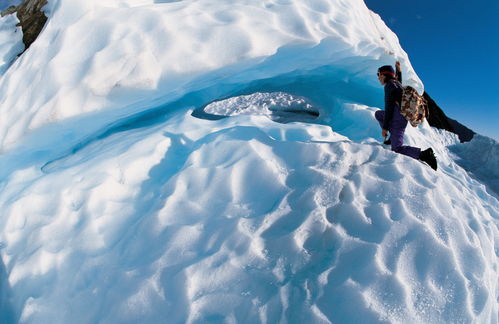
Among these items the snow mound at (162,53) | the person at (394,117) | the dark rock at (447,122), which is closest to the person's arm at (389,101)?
the person at (394,117)

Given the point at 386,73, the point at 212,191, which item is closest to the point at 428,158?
the point at 386,73

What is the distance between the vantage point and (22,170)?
10.3ft

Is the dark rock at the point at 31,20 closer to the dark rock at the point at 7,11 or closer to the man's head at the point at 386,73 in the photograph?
the dark rock at the point at 7,11

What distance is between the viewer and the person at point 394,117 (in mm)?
2539

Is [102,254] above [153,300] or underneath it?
underneath

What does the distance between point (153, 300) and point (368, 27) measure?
12.3ft

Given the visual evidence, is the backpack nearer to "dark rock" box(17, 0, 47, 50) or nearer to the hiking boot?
Result: the hiking boot

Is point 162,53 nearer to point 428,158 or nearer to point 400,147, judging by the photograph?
point 400,147

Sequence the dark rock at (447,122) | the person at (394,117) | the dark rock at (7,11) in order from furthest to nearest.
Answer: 1. the dark rock at (447,122)
2. the dark rock at (7,11)
3. the person at (394,117)

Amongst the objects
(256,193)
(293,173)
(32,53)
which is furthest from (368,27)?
(32,53)

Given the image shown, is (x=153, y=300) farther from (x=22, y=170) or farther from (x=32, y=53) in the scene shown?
(x=32, y=53)

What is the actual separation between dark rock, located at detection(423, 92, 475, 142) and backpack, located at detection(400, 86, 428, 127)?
9914 mm

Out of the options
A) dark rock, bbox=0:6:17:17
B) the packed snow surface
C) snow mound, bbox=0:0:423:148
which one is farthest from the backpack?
dark rock, bbox=0:6:17:17

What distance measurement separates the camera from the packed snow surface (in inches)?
65.8
